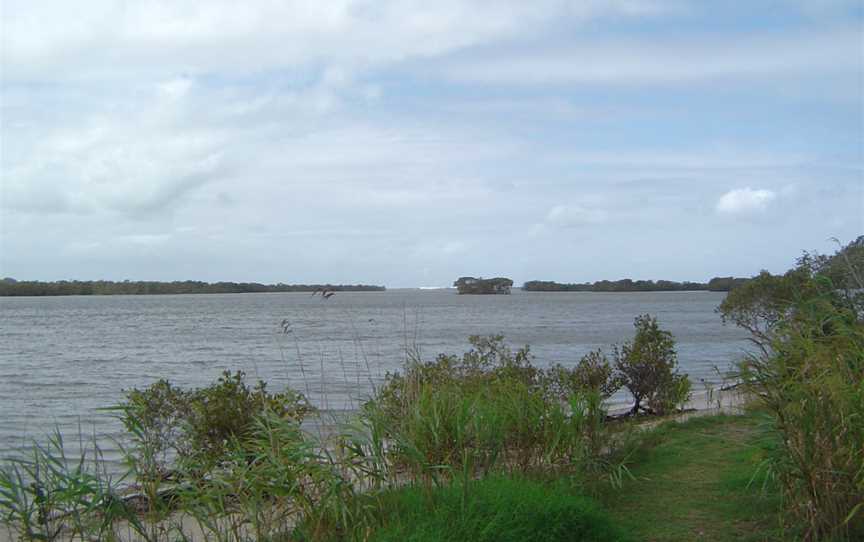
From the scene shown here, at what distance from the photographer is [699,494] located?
7.31 metres

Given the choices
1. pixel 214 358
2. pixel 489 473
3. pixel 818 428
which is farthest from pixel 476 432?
pixel 214 358

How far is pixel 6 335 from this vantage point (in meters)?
50.6

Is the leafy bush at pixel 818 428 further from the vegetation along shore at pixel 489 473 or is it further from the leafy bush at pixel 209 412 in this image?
the leafy bush at pixel 209 412

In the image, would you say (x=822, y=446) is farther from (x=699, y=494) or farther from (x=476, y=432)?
(x=476, y=432)

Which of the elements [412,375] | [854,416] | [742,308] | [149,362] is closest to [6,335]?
[149,362]

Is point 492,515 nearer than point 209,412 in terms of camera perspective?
Yes

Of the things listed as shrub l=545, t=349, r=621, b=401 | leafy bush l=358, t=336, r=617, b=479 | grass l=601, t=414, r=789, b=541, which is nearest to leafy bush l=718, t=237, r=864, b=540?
grass l=601, t=414, r=789, b=541

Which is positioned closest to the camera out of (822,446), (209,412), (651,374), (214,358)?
(822,446)

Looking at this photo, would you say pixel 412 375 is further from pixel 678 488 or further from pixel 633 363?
pixel 633 363

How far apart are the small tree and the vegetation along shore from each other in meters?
4.42

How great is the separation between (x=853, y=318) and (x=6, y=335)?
52672mm

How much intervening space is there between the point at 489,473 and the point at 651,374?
7.43m

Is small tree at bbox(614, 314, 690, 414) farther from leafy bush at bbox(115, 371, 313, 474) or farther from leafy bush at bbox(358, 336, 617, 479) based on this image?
leafy bush at bbox(115, 371, 313, 474)

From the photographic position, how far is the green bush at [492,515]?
5.51m
